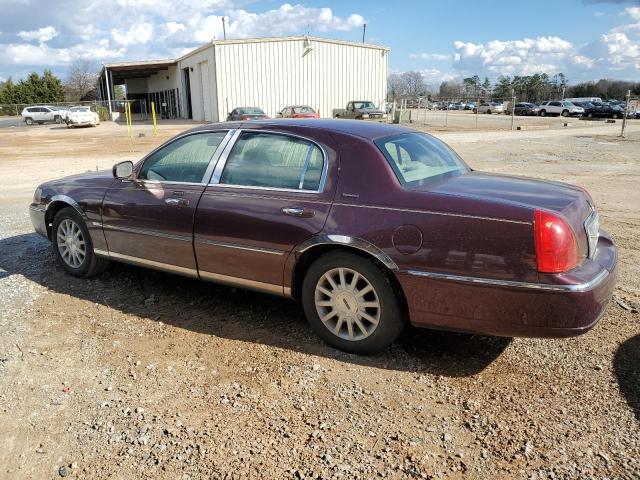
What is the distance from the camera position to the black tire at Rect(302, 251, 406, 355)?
350 centimetres

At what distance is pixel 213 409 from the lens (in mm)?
3143

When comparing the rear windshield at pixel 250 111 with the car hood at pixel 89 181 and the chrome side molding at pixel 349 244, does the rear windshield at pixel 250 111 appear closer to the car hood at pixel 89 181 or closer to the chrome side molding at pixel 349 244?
the car hood at pixel 89 181

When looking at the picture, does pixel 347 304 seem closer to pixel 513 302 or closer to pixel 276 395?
pixel 276 395

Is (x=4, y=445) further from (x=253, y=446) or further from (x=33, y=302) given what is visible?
(x=33, y=302)

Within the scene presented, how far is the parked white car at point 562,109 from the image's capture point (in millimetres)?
52656

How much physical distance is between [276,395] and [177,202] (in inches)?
73.0

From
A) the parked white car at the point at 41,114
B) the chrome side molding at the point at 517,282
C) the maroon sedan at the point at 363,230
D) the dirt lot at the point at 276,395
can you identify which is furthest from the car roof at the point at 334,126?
the parked white car at the point at 41,114

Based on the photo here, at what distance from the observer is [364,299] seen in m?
3.63

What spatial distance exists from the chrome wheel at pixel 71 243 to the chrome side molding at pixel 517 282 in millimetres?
3445

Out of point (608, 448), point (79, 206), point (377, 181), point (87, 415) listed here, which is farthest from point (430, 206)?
point (79, 206)

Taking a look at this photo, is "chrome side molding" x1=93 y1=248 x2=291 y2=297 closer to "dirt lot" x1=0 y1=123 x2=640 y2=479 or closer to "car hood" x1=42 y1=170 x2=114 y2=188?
"dirt lot" x1=0 y1=123 x2=640 y2=479

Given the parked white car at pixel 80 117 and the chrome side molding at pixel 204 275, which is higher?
the parked white car at pixel 80 117

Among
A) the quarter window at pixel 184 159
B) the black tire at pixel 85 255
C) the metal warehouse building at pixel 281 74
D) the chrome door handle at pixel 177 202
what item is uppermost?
the metal warehouse building at pixel 281 74

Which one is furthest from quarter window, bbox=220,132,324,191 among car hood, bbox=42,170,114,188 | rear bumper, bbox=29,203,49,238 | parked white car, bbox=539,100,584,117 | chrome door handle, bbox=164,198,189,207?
parked white car, bbox=539,100,584,117
